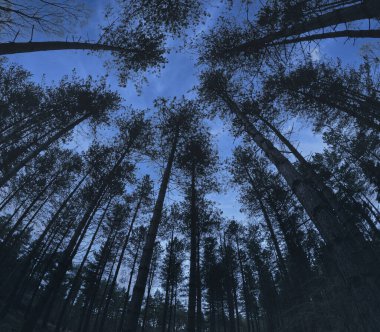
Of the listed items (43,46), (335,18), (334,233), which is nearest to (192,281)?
(334,233)

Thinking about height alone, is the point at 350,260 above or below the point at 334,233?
below

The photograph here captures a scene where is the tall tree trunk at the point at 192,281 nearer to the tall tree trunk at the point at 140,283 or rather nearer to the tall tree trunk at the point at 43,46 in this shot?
the tall tree trunk at the point at 140,283

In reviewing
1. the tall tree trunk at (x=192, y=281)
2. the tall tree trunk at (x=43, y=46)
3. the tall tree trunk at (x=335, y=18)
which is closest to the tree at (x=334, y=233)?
the tall tree trunk at (x=335, y=18)

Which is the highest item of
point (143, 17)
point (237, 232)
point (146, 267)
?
point (237, 232)

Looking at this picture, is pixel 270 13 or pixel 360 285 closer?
pixel 360 285

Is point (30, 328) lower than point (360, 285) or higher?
higher

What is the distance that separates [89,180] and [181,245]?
13890 millimetres

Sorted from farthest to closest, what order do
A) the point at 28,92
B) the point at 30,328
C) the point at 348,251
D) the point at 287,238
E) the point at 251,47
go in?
the point at 28,92, the point at 287,238, the point at 30,328, the point at 251,47, the point at 348,251

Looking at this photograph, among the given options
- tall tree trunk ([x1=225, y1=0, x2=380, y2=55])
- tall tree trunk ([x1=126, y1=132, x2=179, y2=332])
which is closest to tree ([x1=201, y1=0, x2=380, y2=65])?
tall tree trunk ([x1=225, y1=0, x2=380, y2=55])

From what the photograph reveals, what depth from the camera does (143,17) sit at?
7.91 metres


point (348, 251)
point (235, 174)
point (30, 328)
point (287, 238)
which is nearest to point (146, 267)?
point (348, 251)

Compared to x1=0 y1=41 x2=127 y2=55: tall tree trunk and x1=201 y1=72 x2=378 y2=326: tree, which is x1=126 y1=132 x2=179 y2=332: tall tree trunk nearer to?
x1=201 y1=72 x2=378 y2=326: tree

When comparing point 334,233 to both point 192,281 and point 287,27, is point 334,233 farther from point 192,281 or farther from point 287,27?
point 192,281

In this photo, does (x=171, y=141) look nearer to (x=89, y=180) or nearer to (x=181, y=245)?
(x=89, y=180)
